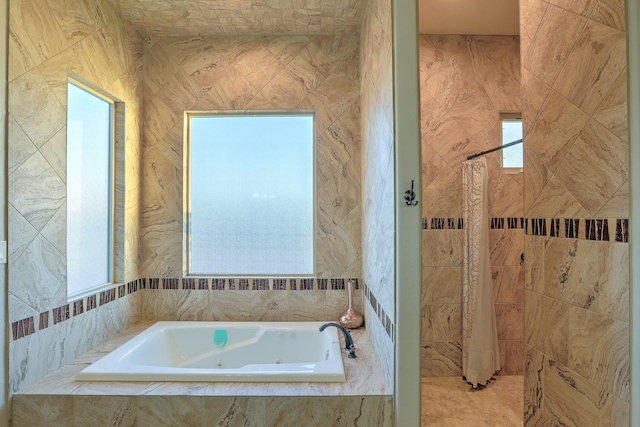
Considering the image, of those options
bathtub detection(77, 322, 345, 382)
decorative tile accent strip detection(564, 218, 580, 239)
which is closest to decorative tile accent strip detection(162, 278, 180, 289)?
bathtub detection(77, 322, 345, 382)

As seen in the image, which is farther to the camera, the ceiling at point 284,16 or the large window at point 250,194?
the large window at point 250,194

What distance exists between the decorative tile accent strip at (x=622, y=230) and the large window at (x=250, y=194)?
1.83 meters

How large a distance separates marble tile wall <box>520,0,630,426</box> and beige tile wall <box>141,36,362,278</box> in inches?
45.7

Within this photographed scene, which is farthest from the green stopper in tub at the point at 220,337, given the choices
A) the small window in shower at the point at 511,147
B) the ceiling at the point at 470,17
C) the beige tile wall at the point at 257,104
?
the ceiling at the point at 470,17

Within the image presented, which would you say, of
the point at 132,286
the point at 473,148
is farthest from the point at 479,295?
the point at 132,286

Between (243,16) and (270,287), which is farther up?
(243,16)

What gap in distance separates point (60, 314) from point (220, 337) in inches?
37.4

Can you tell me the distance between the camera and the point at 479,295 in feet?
8.85

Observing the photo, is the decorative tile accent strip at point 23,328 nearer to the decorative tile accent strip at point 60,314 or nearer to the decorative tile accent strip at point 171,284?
the decorative tile accent strip at point 60,314

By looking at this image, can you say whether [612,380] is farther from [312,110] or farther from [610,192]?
[312,110]

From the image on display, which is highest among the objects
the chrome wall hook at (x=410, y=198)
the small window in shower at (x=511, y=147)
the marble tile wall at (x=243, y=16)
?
the marble tile wall at (x=243, y=16)

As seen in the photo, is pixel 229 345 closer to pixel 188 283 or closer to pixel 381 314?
pixel 188 283

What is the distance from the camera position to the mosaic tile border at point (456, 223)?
2.96 m

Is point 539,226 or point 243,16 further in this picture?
point 243,16
